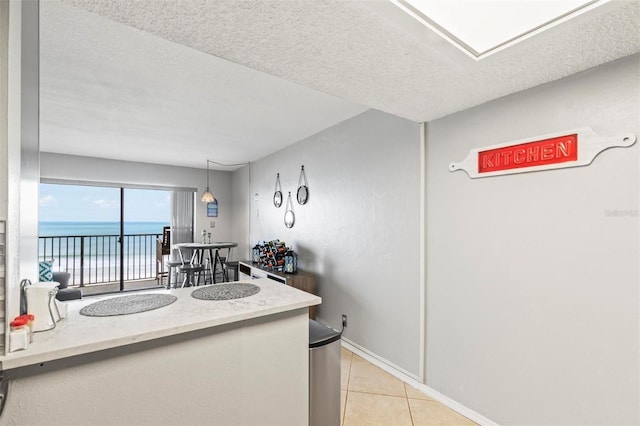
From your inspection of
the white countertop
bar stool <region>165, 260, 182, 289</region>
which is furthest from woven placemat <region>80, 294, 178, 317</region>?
bar stool <region>165, 260, 182, 289</region>

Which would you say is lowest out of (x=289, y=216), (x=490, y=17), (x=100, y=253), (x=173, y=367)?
(x=100, y=253)

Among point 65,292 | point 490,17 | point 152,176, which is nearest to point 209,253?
point 152,176

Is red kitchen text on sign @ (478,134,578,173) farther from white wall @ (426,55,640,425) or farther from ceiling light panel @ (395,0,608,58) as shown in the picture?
ceiling light panel @ (395,0,608,58)

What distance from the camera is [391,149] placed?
2.66 meters

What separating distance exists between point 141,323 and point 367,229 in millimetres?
2138

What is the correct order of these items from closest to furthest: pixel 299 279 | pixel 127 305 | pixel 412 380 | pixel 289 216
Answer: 1. pixel 127 305
2. pixel 412 380
3. pixel 299 279
4. pixel 289 216

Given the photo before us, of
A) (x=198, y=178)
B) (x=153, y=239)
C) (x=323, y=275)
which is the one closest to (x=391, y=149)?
(x=323, y=275)

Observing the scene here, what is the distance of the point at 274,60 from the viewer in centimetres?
146

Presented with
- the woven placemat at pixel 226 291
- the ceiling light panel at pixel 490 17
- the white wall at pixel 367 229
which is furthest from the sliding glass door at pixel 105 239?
the ceiling light panel at pixel 490 17

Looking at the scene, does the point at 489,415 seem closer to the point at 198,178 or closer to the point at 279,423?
the point at 279,423

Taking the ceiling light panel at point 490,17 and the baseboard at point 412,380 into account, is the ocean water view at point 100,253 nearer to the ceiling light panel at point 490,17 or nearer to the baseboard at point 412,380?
the baseboard at point 412,380

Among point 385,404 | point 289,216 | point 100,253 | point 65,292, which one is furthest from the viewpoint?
point 100,253

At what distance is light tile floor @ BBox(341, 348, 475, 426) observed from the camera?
1.98 m

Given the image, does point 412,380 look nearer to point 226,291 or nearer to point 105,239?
point 226,291
